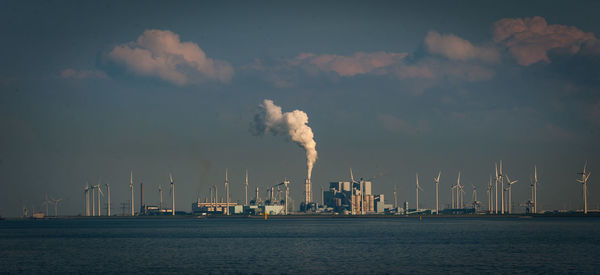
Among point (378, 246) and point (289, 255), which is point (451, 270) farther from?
point (378, 246)

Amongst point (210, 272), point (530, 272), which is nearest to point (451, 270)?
point (530, 272)

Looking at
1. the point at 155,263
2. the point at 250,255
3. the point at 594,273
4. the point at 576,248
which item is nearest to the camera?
the point at 594,273

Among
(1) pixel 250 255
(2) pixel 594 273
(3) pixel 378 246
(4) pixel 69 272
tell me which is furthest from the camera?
(3) pixel 378 246

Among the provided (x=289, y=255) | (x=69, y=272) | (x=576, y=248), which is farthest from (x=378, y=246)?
(x=69, y=272)

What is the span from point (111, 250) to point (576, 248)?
84.0 meters

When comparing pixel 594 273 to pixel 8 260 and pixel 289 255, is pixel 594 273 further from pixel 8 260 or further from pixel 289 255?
pixel 8 260

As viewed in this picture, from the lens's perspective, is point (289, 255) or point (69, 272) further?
point (289, 255)

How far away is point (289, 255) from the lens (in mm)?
115875

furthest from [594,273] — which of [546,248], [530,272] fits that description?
[546,248]

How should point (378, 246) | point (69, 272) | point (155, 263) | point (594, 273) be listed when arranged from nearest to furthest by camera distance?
point (594, 273), point (69, 272), point (155, 263), point (378, 246)

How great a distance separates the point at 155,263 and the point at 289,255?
23.2 metres

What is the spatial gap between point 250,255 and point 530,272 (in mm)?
46138

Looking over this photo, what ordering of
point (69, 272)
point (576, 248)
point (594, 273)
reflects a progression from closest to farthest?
point (594, 273)
point (69, 272)
point (576, 248)

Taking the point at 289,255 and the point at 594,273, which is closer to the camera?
the point at 594,273
